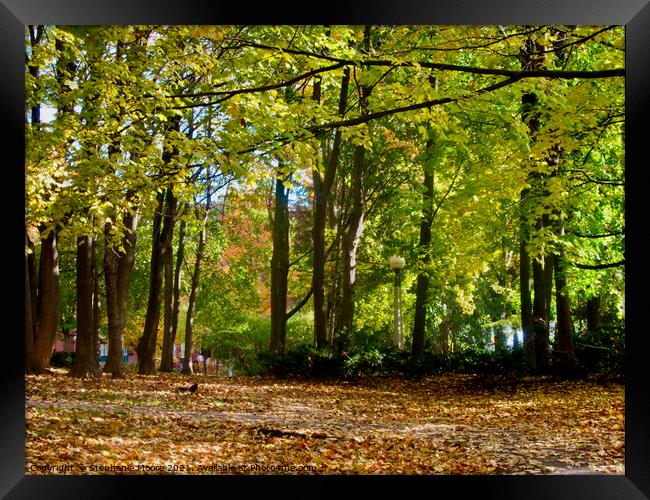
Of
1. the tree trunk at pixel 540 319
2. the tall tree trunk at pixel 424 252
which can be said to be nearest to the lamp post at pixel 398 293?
the tall tree trunk at pixel 424 252

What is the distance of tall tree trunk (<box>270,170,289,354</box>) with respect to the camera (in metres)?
12.1

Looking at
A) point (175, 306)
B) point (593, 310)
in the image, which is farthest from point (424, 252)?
point (175, 306)

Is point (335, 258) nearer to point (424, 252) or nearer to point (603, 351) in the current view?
point (424, 252)

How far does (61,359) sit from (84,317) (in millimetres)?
3427

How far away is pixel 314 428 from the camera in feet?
21.0

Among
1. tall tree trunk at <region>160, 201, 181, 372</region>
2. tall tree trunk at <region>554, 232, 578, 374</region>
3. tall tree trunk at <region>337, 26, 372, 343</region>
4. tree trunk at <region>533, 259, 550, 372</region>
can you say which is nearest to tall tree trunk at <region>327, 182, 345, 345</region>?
tall tree trunk at <region>337, 26, 372, 343</region>

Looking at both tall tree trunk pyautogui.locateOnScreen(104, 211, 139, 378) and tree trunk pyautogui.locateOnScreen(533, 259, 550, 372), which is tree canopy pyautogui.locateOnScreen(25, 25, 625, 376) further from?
tall tree trunk pyautogui.locateOnScreen(104, 211, 139, 378)

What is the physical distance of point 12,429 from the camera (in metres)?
3.64

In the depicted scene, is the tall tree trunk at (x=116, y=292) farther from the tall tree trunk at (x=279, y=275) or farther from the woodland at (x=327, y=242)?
the tall tree trunk at (x=279, y=275)

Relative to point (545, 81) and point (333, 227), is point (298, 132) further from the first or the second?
point (333, 227)

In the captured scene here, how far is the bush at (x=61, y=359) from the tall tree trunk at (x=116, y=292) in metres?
1.68
